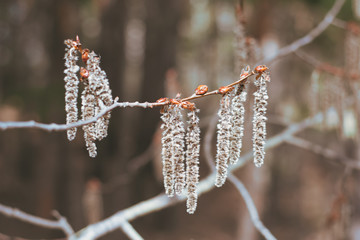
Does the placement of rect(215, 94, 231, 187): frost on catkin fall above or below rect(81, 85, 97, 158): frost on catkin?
below

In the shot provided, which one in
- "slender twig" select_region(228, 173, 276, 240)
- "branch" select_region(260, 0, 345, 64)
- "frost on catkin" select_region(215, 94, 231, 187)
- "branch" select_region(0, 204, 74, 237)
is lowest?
"slender twig" select_region(228, 173, 276, 240)

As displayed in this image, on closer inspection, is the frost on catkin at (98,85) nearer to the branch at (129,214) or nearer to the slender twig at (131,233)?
the slender twig at (131,233)

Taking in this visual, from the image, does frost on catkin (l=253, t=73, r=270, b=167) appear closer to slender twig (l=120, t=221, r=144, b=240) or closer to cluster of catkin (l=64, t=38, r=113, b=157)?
cluster of catkin (l=64, t=38, r=113, b=157)

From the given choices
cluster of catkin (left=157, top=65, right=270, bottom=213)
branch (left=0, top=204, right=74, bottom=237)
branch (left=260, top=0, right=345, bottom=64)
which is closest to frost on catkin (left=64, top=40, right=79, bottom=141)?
cluster of catkin (left=157, top=65, right=270, bottom=213)

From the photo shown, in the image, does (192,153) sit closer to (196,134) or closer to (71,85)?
(196,134)

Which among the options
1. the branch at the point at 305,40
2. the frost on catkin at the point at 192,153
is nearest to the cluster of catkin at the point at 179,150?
the frost on catkin at the point at 192,153

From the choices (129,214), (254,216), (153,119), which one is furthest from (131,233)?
(153,119)

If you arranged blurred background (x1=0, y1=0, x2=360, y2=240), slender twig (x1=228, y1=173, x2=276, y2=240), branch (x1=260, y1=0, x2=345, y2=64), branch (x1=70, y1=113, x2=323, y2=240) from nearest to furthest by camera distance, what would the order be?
slender twig (x1=228, y1=173, x2=276, y2=240)
branch (x1=70, y1=113, x2=323, y2=240)
branch (x1=260, y1=0, x2=345, y2=64)
blurred background (x1=0, y1=0, x2=360, y2=240)

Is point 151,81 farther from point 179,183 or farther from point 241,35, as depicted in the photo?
point 179,183
